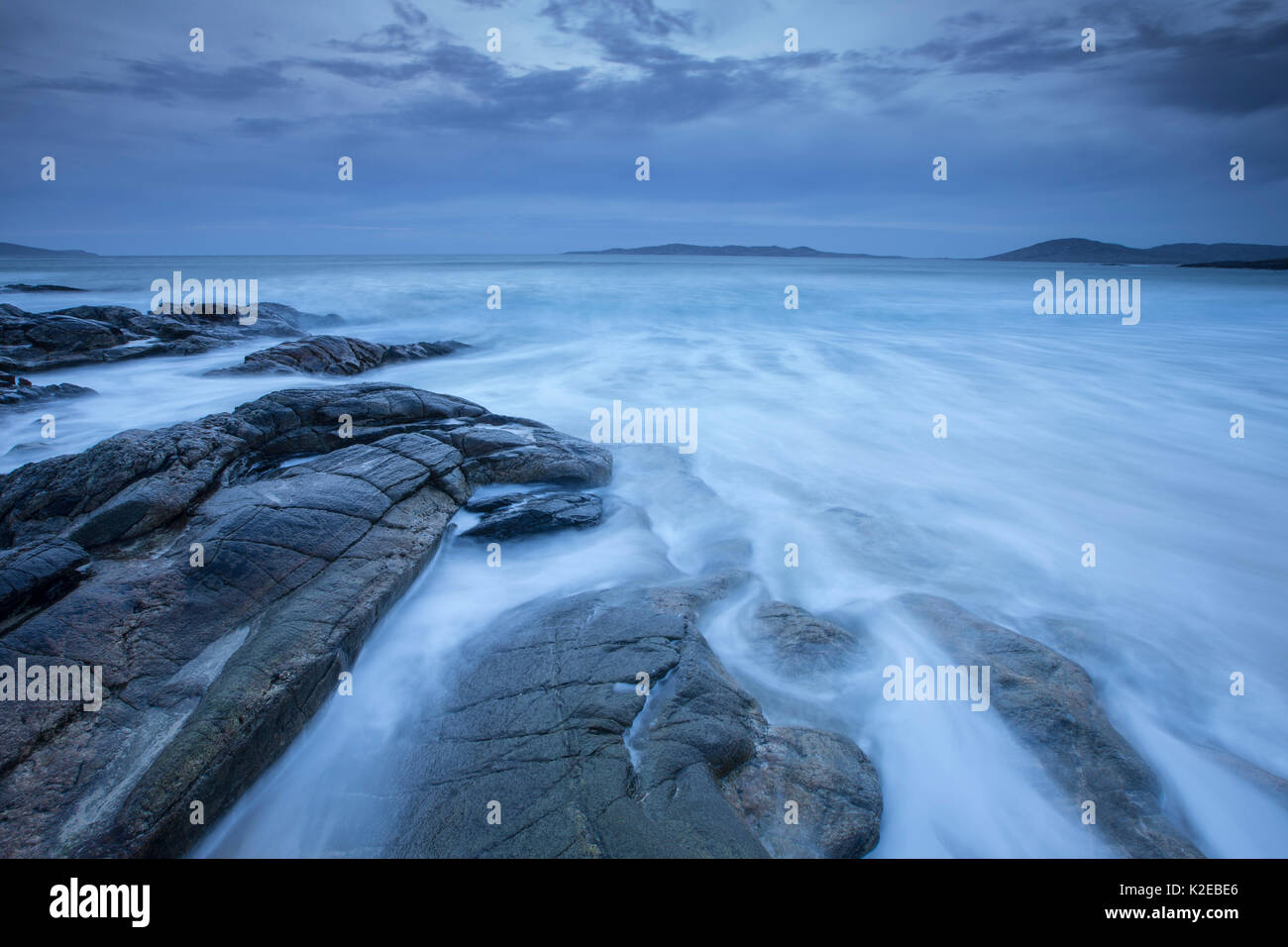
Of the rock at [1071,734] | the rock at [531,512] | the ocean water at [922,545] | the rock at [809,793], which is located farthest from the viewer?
the rock at [531,512]

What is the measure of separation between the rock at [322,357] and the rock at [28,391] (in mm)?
2105

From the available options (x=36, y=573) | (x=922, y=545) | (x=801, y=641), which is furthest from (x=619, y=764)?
(x=922, y=545)

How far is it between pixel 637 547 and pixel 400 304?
78.3 ft

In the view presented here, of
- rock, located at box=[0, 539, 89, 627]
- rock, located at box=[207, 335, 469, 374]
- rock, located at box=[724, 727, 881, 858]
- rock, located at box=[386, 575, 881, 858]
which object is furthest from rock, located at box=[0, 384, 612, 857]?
rock, located at box=[207, 335, 469, 374]

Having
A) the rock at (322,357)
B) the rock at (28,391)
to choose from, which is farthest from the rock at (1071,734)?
the rock at (28,391)

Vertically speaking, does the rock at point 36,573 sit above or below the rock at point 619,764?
above

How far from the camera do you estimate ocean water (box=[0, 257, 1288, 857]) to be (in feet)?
11.6

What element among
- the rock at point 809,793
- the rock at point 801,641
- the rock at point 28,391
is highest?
the rock at point 28,391

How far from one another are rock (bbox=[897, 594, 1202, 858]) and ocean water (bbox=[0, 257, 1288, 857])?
152 millimetres

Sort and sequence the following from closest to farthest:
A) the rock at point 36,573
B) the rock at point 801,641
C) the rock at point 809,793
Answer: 1. the rock at point 809,793
2. the rock at point 36,573
3. the rock at point 801,641

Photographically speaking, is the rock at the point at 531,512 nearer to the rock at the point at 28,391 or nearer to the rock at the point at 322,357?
the rock at the point at 322,357

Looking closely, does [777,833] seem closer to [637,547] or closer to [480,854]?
[480,854]

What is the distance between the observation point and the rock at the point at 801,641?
444 cm
